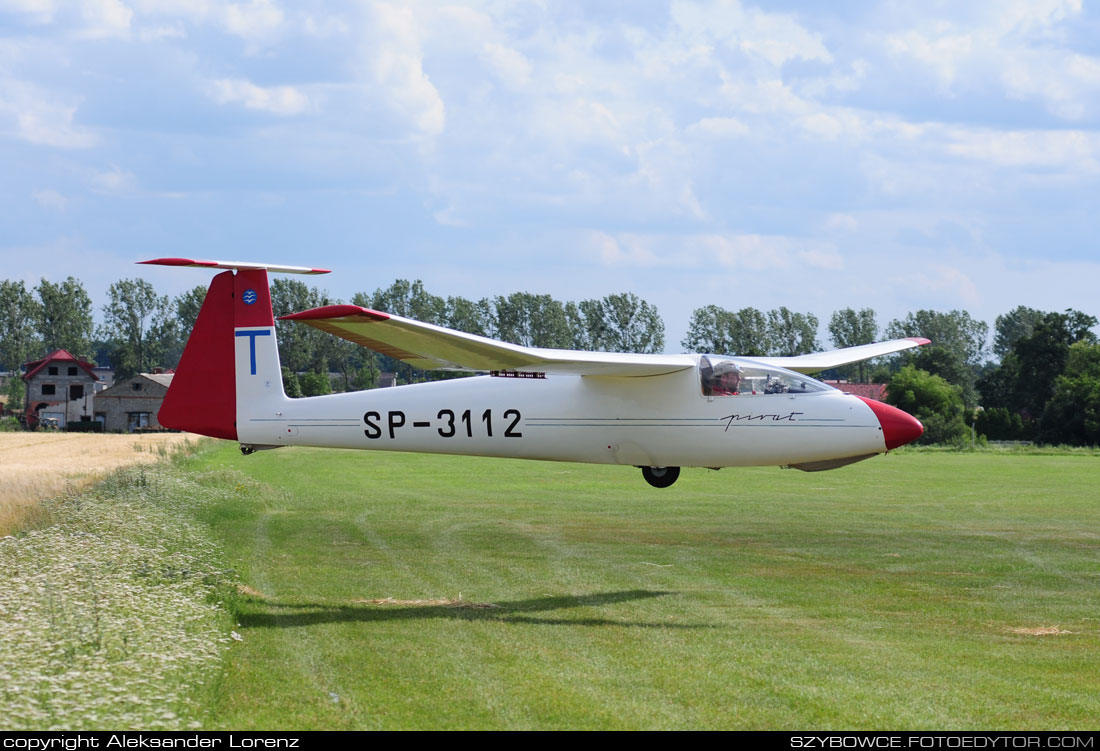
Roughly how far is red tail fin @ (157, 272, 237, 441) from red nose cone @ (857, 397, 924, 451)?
1009cm

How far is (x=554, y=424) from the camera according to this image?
58.3 ft

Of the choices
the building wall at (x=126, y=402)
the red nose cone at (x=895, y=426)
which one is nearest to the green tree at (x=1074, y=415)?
the red nose cone at (x=895, y=426)

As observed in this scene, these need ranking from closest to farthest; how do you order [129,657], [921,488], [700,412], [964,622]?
[129,657]
[964,622]
[700,412]
[921,488]

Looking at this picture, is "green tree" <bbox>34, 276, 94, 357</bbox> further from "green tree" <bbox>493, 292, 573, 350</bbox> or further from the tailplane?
the tailplane

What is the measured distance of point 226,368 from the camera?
1877 cm

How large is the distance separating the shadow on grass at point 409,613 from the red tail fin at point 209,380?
403 centimetres

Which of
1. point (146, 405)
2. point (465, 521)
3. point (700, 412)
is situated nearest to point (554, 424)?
point (700, 412)

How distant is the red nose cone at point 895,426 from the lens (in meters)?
16.4

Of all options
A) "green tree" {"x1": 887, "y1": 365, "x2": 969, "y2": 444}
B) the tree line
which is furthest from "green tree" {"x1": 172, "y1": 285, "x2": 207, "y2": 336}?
"green tree" {"x1": 887, "y1": 365, "x2": 969, "y2": 444}

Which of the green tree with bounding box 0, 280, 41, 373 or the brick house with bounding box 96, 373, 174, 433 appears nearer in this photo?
the brick house with bounding box 96, 373, 174, 433

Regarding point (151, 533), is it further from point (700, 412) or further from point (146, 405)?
point (146, 405)

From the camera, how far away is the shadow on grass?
14648mm

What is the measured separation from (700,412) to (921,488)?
88.9ft

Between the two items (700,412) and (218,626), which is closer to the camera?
(218,626)
